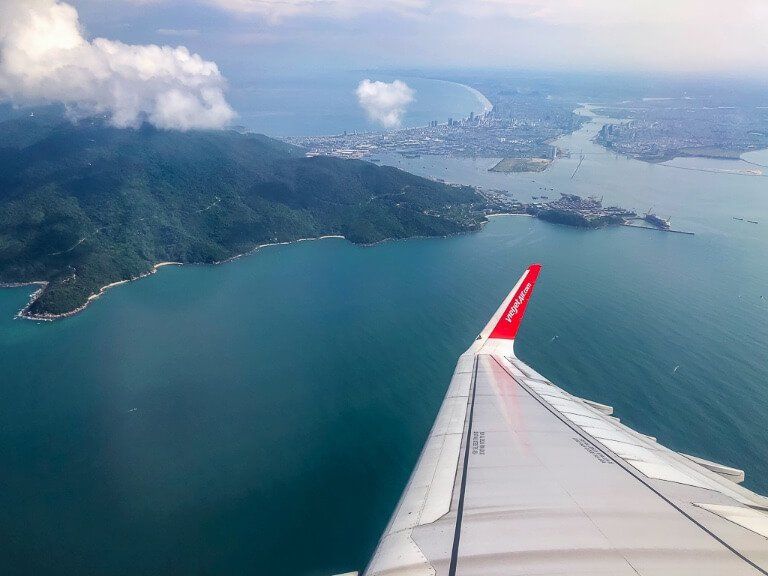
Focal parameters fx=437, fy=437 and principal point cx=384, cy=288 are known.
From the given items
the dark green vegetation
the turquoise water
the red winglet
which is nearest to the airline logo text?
the red winglet

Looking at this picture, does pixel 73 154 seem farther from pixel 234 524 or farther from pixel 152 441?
pixel 234 524

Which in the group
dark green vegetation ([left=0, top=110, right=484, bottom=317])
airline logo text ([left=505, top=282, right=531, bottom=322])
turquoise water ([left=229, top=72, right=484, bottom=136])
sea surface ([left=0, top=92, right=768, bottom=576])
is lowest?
sea surface ([left=0, top=92, right=768, bottom=576])

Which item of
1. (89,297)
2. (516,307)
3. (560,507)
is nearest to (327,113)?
(89,297)

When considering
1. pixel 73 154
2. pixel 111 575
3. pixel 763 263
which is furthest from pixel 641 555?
pixel 73 154

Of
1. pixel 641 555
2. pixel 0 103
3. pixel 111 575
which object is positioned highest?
pixel 0 103

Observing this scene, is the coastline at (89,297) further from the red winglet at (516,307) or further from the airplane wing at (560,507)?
the airplane wing at (560,507)

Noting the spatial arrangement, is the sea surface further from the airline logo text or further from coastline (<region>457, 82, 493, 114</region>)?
coastline (<region>457, 82, 493, 114</region>)

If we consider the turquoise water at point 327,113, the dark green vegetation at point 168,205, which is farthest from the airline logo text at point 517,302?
the turquoise water at point 327,113
